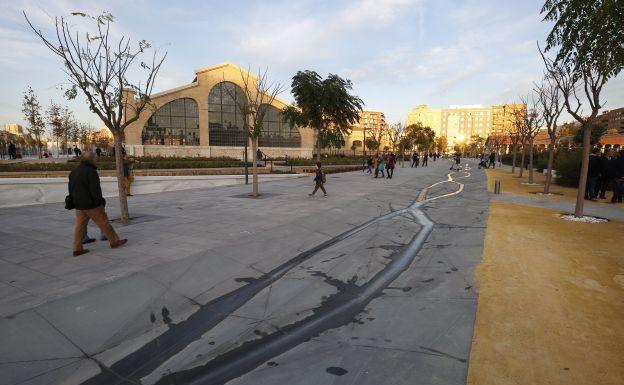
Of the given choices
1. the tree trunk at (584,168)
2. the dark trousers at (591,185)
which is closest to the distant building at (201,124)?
the dark trousers at (591,185)

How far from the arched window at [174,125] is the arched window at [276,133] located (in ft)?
33.0

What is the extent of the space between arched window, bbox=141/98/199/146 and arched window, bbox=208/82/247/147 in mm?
2320

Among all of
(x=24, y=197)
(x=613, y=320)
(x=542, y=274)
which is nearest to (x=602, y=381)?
(x=613, y=320)

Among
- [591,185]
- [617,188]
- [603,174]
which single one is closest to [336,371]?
[591,185]

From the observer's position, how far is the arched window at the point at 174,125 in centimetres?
4569

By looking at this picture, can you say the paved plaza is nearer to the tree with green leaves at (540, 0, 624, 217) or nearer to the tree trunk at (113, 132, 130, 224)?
the tree trunk at (113, 132, 130, 224)

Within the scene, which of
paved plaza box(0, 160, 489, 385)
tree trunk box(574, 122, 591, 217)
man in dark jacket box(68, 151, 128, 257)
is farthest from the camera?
tree trunk box(574, 122, 591, 217)

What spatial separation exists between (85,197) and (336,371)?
197 inches

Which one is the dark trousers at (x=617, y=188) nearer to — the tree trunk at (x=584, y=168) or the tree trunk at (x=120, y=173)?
the tree trunk at (x=584, y=168)

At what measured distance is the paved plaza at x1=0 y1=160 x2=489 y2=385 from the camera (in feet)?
10.1

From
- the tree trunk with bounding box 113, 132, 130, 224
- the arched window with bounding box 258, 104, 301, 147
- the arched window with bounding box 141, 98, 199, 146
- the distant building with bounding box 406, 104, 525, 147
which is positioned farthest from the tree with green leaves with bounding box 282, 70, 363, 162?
the distant building with bounding box 406, 104, 525, 147

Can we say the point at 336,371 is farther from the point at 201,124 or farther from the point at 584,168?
the point at 201,124

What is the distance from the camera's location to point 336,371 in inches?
118

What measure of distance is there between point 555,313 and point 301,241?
4523 mm
